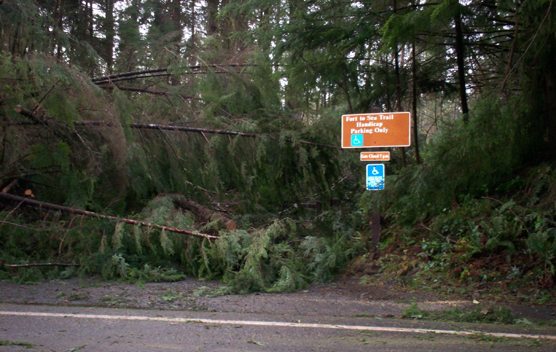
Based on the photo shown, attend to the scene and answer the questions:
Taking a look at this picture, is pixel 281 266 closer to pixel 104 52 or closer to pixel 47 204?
pixel 47 204

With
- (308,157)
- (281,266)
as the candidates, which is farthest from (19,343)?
Answer: (308,157)

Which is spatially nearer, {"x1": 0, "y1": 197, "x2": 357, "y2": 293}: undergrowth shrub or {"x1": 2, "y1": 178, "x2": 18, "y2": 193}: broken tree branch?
{"x1": 0, "y1": 197, "x2": 357, "y2": 293}: undergrowth shrub

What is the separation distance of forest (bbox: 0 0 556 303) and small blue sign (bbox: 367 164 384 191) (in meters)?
0.13

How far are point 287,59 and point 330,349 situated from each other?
7.92m

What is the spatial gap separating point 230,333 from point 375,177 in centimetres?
496

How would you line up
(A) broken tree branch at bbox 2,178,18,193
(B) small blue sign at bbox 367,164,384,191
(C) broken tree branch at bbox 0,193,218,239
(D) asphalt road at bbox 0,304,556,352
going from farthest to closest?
1. (A) broken tree branch at bbox 2,178,18,193
2. (B) small blue sign at bbox 367,164,384,191
3. (C) broken tree branch at bbox 0,193,218,239
4. (D) asphalt road at bbox 0,304,556,352

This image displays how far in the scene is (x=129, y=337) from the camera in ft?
12.8

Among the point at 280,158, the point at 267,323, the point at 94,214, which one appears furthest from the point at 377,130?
the point at 94,214

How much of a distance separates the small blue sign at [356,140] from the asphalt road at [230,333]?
431cm

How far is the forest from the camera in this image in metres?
6.73

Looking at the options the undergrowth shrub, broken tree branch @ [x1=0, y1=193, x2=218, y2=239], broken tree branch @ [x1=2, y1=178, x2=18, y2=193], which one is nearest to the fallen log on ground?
the undergrowth shrub

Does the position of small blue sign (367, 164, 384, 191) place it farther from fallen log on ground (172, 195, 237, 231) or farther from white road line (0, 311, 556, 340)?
white road line (0, 311, 556, 340)

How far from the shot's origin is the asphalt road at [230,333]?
3.68 meters

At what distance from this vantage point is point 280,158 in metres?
9.89
